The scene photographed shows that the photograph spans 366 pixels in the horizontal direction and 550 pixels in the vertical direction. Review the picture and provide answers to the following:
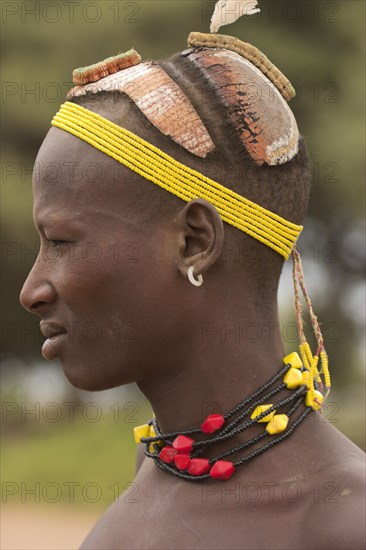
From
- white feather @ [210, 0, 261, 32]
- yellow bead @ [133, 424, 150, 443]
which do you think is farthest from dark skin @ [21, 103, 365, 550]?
white feather @ [210, 0, 261, 32]

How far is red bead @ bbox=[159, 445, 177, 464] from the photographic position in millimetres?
3004

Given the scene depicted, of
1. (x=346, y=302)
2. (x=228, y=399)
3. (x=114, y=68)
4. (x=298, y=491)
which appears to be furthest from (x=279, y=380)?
(x=346, y=302)

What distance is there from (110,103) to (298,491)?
3.93ft

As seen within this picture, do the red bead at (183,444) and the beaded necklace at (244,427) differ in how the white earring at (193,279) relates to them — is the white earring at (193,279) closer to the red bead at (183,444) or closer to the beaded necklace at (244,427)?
the beaded necklace at (244,427)

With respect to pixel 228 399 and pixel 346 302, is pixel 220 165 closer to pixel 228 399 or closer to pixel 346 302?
pixel 228 399

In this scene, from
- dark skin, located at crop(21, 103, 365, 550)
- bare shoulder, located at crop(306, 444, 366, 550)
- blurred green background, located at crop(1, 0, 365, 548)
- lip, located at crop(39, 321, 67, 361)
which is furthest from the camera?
blurred green background, located at crop(1, 0, 365, 548)

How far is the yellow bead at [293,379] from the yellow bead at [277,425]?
12 cm

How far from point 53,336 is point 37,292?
0.46ft

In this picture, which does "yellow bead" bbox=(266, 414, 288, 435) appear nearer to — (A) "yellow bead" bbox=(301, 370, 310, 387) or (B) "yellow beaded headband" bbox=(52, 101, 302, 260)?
(A) "yellow bead" bbox=(301, 370, 310, 387)

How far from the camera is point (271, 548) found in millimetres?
2682

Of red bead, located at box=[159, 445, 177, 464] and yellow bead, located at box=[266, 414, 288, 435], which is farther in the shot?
red bead, located at box=[159, 445, 177, 464]

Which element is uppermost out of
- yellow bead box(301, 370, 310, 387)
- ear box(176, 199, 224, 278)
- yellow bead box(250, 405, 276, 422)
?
ear box(176, 199, 224, 278)

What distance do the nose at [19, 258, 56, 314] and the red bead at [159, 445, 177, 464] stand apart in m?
0.54

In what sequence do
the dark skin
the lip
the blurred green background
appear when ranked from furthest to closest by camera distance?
1. the blurred green background
2. the lip
3. the dark skin
